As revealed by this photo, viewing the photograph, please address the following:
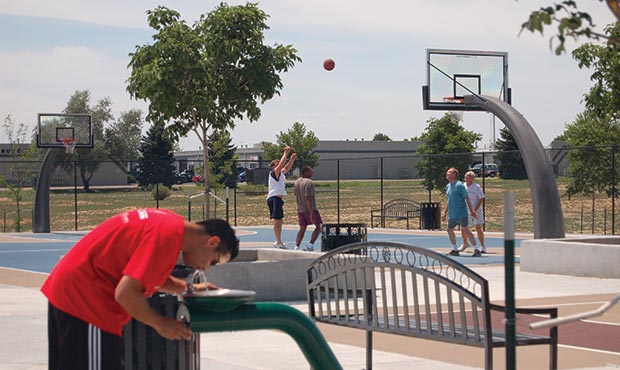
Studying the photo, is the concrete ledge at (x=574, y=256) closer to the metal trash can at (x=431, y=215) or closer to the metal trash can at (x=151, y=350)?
the metal trash can at (x=151, y=350)

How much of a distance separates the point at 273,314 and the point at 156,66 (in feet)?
48.9

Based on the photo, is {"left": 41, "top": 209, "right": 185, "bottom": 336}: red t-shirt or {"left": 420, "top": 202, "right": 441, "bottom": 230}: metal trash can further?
{"left": 420, "top": 202, "right": 441, "bottom": 230}: metal trash can

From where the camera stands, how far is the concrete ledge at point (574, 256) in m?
16.4

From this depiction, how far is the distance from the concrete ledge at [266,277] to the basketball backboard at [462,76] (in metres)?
15.9

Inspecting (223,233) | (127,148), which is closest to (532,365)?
(223,233)

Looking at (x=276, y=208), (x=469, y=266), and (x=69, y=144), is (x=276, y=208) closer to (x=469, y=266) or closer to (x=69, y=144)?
(x=469, y=266)

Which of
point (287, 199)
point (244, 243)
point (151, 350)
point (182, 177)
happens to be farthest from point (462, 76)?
point (182, 177)

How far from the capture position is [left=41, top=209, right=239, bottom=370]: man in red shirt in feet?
16.3

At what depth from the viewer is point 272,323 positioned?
5.61m

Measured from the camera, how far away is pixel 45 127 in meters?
35.0

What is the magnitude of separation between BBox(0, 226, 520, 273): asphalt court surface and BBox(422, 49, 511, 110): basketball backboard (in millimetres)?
3889

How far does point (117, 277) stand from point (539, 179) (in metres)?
15.0

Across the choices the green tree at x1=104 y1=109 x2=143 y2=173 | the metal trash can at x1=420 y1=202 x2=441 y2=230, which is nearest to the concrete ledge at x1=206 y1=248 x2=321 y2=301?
the metal trash can at x1=420 y1=202 x2=441 y2=230

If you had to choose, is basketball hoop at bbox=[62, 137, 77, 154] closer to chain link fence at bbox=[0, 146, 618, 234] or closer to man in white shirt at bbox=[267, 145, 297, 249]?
chain link fence at bbox=[0, 146, 618, 234]
